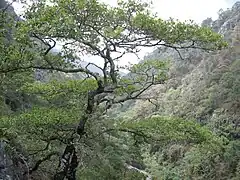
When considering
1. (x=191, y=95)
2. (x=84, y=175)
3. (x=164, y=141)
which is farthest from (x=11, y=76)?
(x=191, y=95)

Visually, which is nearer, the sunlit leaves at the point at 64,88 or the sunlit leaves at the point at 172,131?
the sunlit leaves at the point at 172,131

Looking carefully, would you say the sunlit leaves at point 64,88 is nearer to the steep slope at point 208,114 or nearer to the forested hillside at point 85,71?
the forested hillside at point 85,71

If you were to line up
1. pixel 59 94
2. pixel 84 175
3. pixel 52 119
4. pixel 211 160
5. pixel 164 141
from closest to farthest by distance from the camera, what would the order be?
1. pixel 52 119
2. pixel 164 141
3. pixel 59 94
4. pixel 84 175
5. pixel 211 160

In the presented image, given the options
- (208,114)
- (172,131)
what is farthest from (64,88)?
(208,114)

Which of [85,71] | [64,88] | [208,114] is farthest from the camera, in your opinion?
[208,114]

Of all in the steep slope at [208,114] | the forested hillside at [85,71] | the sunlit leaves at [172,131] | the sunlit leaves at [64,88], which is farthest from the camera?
the steep slope at [208,114]

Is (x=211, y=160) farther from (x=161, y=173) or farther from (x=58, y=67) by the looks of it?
(x=58, y=67)

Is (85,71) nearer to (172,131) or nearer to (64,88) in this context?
(64,88)


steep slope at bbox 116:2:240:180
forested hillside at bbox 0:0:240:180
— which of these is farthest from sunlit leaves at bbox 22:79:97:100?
steep slope at bbox 116:2:240:180

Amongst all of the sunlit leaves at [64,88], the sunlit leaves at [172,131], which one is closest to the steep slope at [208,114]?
the sunlit leaves at [64,88]

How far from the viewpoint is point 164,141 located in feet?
20.4

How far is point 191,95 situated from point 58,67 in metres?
24.9

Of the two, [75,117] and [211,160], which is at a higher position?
[75,117]

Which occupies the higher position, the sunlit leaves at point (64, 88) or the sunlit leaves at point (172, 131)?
the sunlit leaves at point (64, 88)
